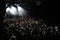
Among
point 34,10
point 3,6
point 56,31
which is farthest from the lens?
point 34,10

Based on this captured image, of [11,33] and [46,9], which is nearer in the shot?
→ [11,33]

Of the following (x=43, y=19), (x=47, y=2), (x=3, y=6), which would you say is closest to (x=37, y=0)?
(x=47, y=2)

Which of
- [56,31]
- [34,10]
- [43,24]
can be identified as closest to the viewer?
[56,31]

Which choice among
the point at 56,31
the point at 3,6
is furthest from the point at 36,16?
the point at 3,6

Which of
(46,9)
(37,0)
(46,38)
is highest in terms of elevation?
(37,0)

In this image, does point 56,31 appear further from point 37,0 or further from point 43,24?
point 37,0

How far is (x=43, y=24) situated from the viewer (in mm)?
7293

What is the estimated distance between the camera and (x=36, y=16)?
859cm

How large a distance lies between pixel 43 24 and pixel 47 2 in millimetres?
1250

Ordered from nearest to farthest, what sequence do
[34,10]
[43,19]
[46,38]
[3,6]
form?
[3,6] < [46,38] < [43,19] < [34,10]

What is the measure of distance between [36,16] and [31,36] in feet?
9.20

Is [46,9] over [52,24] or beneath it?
over

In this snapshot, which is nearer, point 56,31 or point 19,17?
point 56,31

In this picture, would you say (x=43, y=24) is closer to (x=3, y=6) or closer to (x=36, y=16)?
(x=36, y=16)
